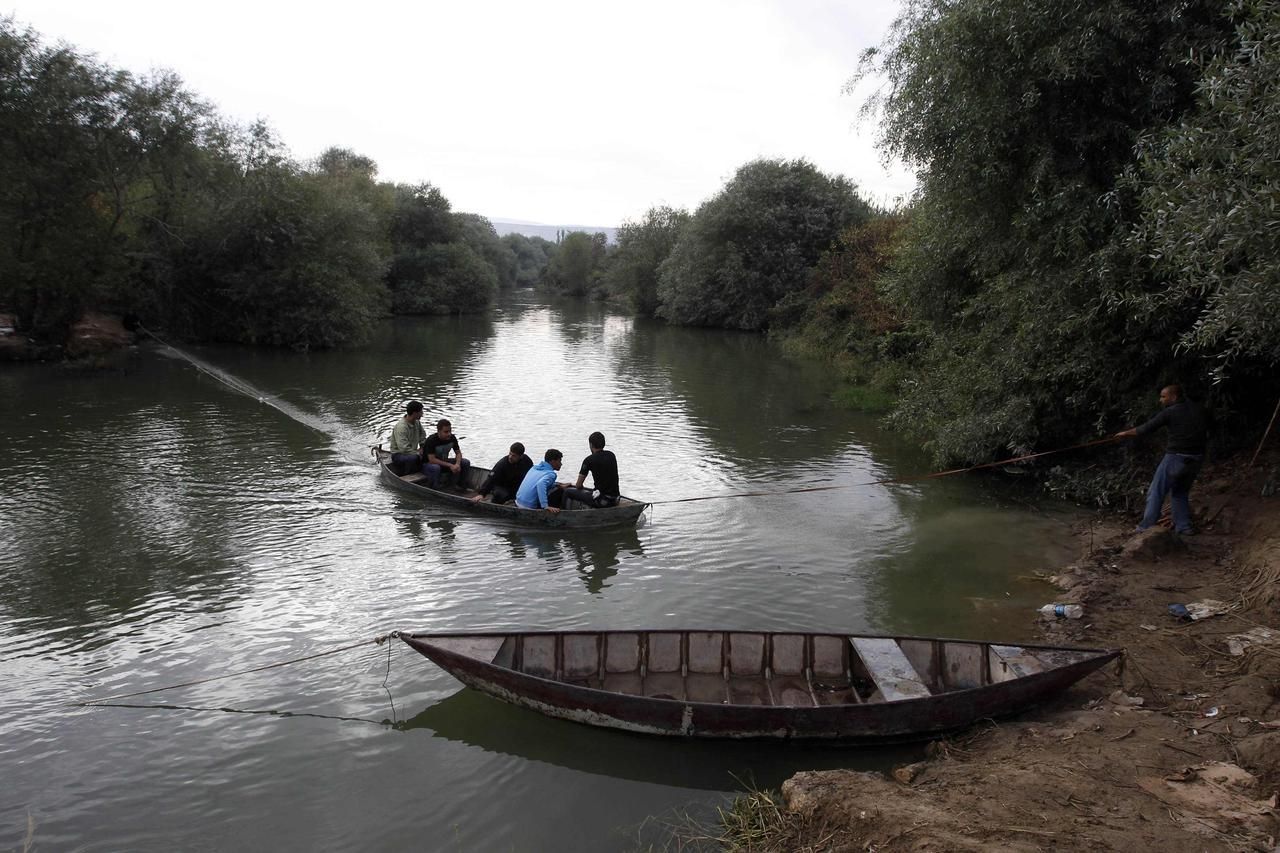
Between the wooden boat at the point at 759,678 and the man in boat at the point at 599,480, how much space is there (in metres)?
5.13

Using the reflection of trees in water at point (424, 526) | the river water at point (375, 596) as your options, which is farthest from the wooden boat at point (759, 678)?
the reflection of trees in water at point (424, 526)

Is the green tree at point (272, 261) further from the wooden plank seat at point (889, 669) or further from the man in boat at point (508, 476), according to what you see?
the wooden plank seat at point (889, 669)

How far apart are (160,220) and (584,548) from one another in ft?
106

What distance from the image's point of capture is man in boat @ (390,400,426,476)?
15367 millimetres

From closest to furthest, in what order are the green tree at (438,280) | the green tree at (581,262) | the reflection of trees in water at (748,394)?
the reflection of trees in water at (748,394) → the green tree at (438,280) → the green tree at (581,262)

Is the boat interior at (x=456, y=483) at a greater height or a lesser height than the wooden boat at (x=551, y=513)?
greater

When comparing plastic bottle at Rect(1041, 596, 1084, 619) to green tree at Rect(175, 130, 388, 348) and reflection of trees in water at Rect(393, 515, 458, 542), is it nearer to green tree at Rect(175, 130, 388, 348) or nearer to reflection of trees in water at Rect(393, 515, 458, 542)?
reflection of trees in water at Rect(393, 515, 458, 542)

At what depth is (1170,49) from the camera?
1084 cm

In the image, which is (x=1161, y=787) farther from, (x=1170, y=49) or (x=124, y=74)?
(x=124, y=74)

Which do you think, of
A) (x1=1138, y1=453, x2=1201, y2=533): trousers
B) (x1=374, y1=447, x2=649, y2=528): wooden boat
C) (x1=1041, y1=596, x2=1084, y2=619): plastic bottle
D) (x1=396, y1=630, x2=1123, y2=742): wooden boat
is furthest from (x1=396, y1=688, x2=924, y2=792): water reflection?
(x1=1138, y1=453, x2=1201, y2=533): trousers

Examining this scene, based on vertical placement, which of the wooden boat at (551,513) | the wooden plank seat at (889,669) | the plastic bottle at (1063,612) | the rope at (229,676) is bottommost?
the rope at (229,676)

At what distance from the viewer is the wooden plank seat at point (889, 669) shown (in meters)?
Answer: 7.33

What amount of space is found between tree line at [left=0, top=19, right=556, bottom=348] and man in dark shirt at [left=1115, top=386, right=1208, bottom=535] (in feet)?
107

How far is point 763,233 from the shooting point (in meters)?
47.4
